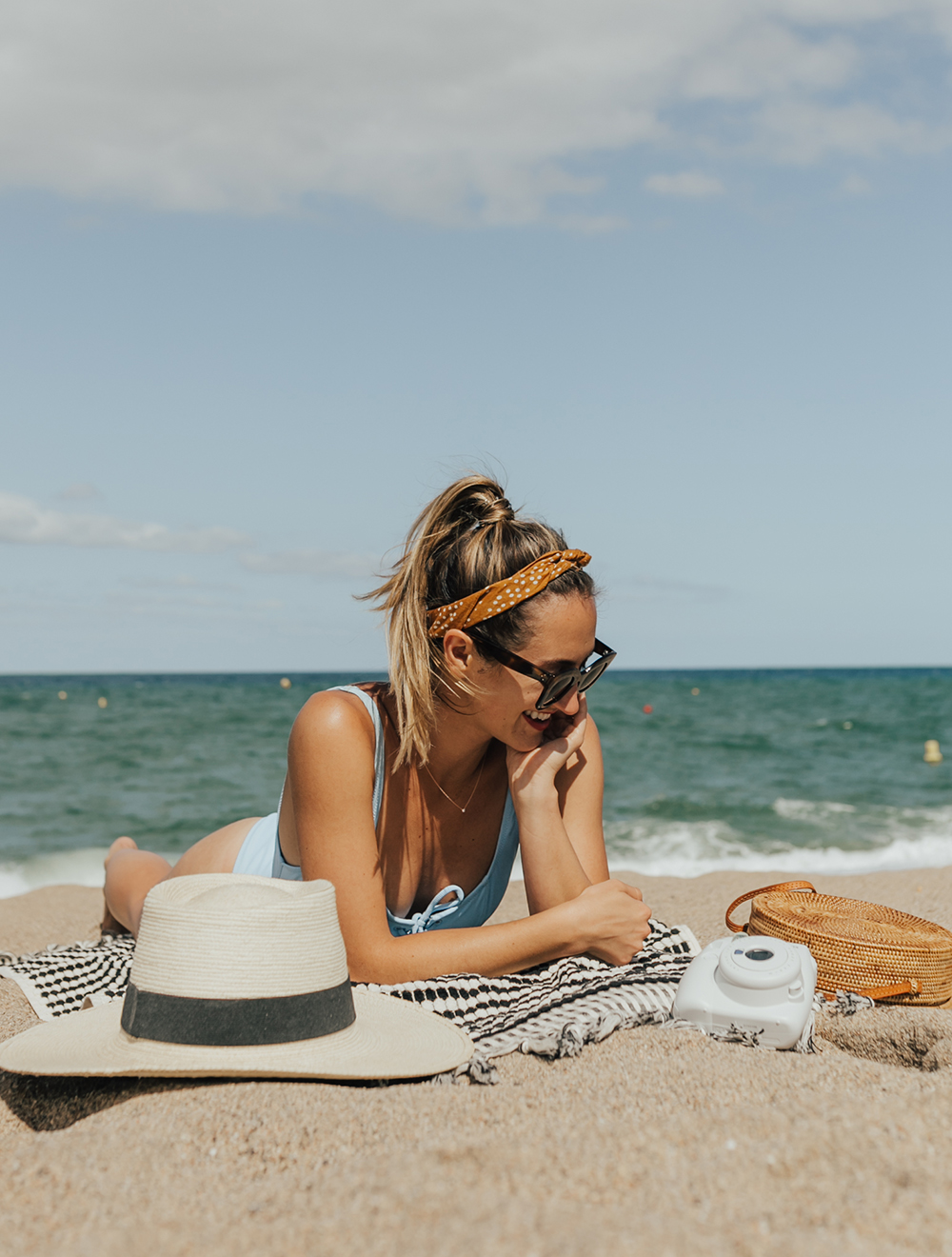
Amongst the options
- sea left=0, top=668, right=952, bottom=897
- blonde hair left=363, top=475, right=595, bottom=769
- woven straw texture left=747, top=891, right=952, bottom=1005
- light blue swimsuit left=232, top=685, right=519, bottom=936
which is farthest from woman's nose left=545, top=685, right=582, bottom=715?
sea left=0, top=668, right=952, bottom=897

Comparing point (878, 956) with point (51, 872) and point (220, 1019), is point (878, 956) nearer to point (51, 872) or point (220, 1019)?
point (220, 1019)

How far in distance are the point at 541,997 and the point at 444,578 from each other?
1.29m

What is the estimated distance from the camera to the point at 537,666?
3.01 metres

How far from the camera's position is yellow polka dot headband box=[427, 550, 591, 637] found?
2967 millimetres

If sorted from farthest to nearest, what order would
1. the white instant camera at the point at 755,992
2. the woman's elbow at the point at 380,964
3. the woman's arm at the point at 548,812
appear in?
the woman's arm at the point at 548,812 < the woman's elbow at the point at 380,964 < the white instant camera at the point at 755,992

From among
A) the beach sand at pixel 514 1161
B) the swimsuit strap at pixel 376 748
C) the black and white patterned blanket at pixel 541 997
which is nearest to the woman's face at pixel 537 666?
the swimsuit strap at pixel 376 748

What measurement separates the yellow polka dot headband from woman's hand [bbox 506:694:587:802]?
0.47 metres

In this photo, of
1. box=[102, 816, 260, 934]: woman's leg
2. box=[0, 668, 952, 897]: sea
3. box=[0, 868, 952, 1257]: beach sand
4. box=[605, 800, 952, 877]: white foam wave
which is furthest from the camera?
box=[0, 668, 952, 897]: sea

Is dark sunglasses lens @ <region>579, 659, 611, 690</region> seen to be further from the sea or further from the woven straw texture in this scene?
the sea

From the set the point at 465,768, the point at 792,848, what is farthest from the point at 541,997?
the point at 792,848

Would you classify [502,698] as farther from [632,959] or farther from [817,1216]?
[817,1216]

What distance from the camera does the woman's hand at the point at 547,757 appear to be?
3213mm

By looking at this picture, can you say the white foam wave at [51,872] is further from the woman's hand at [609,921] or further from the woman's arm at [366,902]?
the woman's hand at [609,921]

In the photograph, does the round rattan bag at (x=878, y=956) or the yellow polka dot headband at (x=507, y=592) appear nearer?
the yellow polka dot headband at (x=507, y=592)
